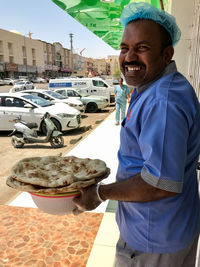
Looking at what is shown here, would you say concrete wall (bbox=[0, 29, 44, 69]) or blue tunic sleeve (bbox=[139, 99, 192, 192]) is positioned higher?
concrete wall (bbox=[0, 29, 44, 69])

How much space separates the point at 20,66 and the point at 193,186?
60416 mm

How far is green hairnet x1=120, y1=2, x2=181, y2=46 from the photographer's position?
110cm

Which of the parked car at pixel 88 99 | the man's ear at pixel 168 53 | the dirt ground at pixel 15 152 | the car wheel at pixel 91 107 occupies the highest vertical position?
the man's ear at pixel 168 53

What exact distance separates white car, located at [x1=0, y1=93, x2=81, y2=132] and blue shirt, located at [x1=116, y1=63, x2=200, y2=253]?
23.3ft

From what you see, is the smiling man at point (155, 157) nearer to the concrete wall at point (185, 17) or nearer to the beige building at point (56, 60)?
the concrete wall at point (185, 17)

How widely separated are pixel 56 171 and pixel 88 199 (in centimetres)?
46

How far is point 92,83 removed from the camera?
1492 cm

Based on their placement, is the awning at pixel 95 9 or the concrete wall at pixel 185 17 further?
the awning at pixel 95 9

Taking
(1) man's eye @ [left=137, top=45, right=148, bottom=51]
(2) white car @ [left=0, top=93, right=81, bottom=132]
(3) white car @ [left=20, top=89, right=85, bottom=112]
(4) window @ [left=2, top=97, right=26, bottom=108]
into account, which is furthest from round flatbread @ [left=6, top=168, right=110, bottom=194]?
(3) white car @ [left=20, top=89, right=85, bottom=112]

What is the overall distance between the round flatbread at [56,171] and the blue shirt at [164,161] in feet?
0.85

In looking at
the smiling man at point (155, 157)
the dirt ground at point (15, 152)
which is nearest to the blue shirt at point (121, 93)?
the dirt ground at point (15, 152)

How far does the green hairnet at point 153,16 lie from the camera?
1.10 meters

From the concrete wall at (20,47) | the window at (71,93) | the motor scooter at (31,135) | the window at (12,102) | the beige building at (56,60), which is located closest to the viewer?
the motor scooter at (31,135)

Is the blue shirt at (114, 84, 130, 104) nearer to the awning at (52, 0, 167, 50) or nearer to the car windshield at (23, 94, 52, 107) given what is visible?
the awning at (52, 0, 167, 50)
